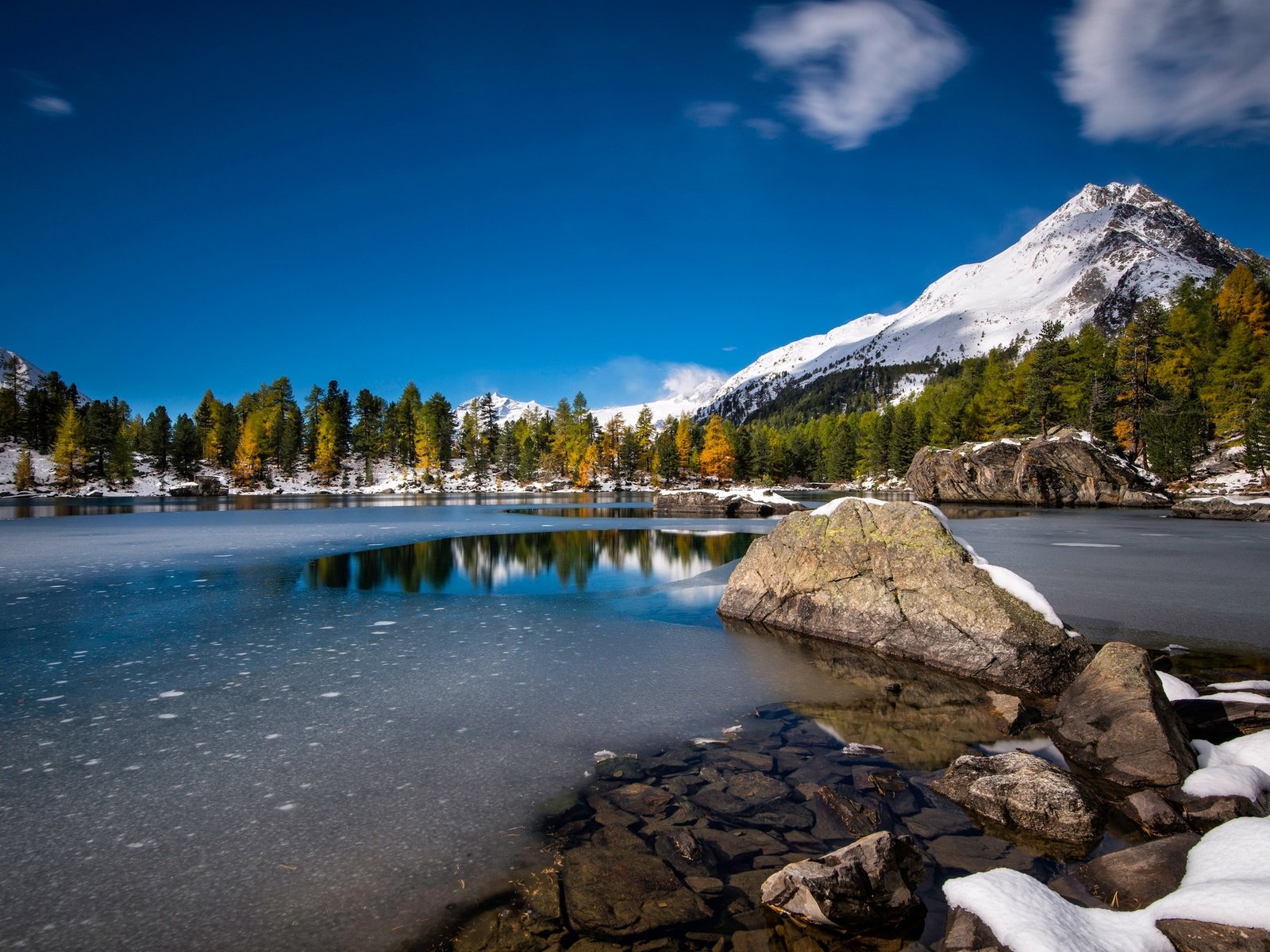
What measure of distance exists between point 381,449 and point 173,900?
140m

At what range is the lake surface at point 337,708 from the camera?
14.4 feet

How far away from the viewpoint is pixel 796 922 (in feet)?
13.6

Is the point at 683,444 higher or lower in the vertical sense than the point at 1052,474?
higher

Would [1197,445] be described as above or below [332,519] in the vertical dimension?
above

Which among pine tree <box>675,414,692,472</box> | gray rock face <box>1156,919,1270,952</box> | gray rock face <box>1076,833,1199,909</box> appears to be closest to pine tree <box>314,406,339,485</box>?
pine tree <box>675,414,692,472</box>

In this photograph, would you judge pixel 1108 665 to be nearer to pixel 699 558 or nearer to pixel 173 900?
pixel 173 900

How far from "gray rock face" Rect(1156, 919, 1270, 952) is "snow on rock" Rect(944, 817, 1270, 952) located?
0.17 feet

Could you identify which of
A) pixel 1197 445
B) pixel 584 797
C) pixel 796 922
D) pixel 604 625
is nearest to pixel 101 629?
pixel 604 625

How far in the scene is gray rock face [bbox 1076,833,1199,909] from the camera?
4.36 metres

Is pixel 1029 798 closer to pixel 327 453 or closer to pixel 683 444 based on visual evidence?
pixel 683 444

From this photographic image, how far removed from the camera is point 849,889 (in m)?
4.16

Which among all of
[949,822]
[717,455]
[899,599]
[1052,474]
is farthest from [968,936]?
[717,455]

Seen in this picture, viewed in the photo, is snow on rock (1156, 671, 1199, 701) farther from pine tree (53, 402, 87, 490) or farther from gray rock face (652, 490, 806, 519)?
pine tree (53, 402, 87, 490)

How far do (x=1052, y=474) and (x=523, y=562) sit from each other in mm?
57318
